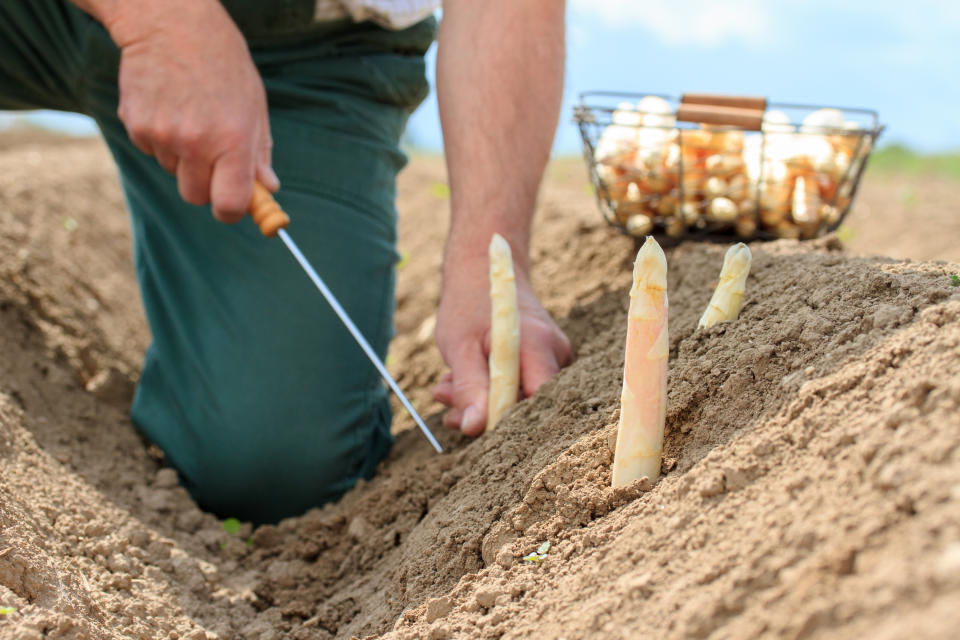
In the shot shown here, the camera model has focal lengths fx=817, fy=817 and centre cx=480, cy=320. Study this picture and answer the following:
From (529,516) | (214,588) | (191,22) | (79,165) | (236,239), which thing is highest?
(191,22)

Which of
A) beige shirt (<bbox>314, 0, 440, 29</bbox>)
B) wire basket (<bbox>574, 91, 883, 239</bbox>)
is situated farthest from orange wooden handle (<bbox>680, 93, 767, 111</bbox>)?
beige shirt (<bbox>314, 0, 440, 29</bbox>)

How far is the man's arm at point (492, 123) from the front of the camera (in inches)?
84.7

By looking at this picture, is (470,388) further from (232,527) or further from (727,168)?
(727,168)

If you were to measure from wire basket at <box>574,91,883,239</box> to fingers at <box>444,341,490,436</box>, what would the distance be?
1020 mm

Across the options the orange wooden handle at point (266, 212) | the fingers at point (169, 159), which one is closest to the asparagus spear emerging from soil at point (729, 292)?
the orange wooden handle at point (266, 212)

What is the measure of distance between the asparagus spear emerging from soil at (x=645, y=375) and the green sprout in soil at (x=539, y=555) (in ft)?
0.48

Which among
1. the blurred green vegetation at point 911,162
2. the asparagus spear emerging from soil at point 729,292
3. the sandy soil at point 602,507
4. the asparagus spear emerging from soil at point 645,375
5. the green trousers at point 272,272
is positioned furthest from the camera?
the blurred green vegetation at point 911,162

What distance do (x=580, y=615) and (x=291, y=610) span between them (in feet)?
2.70

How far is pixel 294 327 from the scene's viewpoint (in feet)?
8.19

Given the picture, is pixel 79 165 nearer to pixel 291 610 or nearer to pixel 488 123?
pixel 488 123

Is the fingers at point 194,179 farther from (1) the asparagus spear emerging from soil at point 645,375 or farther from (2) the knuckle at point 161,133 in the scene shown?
(1) the asparagus spear emerging from soil at point 645,375

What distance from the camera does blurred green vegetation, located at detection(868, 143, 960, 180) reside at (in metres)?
8.79

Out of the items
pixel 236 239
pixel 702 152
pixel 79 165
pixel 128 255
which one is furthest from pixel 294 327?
pixel 79 165

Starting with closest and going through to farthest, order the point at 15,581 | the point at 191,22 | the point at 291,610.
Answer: the point at 15,581 → the point at 291,610 → the point at 191,22
